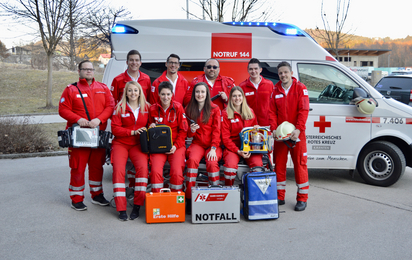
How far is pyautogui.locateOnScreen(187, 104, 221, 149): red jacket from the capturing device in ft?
15.7

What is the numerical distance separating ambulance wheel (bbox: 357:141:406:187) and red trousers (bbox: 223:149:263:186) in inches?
87.0

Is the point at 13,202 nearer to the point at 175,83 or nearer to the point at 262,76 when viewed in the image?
the point at 175,83

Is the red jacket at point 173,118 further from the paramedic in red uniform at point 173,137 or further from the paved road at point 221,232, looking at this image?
the paved road at point 221,232

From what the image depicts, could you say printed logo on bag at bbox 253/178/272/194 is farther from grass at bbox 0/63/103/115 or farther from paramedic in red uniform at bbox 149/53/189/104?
grass at bbox 0/63/103/115

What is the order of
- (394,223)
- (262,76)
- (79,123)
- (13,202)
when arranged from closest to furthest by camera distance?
(394,223) → (79,123) → (13,202) → (262,76)

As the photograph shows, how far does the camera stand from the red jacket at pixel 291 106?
15.5 feet

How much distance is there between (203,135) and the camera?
4.82 m

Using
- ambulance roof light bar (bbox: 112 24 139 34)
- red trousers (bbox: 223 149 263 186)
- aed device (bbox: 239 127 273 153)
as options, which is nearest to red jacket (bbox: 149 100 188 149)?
red trousers (bbox: 223 149 263 186)

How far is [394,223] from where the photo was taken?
4242mm

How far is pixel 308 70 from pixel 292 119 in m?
1.34

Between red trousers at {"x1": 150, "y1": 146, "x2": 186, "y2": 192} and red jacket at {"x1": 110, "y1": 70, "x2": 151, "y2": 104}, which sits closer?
red trousers at {"x1": 150, "y1": 146, "x2": 186, "y2": 192}

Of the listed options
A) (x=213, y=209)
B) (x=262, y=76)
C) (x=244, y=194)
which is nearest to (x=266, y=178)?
(x=244, y=194)

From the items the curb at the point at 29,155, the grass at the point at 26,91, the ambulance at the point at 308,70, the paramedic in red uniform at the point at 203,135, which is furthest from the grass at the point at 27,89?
the paramedic in red uniform at the point at 203,135

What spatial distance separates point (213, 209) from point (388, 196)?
2.91 meters
